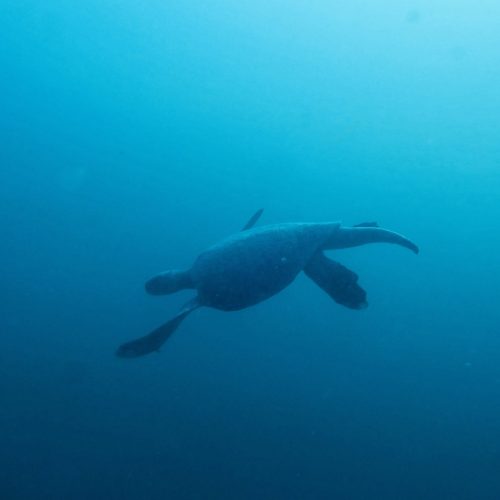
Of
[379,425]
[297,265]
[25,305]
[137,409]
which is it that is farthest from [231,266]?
[25,305]

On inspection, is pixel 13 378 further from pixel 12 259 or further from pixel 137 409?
pixel 12 259

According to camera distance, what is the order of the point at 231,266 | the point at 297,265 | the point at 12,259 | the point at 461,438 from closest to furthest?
1. the point at 231,266
2. the point at 297,265
3. the point at 461,438
4. the point at 12,259

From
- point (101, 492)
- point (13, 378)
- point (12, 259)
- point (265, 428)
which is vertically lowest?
point (101, 492)

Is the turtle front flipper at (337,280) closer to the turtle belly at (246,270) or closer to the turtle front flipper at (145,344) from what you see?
the turtle belly at (246,270)

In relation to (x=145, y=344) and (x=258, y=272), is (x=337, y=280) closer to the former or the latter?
(x=258, y=272)

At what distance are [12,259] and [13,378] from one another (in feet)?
30.7

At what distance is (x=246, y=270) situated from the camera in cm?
428

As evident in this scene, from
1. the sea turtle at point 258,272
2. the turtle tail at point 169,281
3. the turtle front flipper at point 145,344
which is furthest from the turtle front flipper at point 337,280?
the turtle front flipper at point 145,344

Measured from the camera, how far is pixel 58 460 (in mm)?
8383

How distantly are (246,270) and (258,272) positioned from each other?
136mm

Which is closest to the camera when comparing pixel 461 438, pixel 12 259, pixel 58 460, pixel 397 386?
pixel 58 460

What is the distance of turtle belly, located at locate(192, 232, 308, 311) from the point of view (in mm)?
4297

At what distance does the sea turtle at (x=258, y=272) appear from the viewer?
4.28m

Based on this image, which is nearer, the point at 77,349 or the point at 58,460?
the point at 58,460
